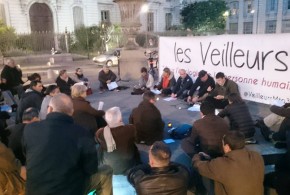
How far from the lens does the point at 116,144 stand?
4.26 meters

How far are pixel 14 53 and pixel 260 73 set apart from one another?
1838cm

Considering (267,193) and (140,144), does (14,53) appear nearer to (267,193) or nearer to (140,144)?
(140,144)

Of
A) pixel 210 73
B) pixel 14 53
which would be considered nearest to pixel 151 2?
pixel 14 53

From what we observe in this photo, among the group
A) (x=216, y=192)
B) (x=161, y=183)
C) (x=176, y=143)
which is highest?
(x=161, y=183)

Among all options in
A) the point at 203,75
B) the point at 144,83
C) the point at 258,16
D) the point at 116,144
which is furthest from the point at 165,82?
the point at 258,16

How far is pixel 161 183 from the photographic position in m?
2.98

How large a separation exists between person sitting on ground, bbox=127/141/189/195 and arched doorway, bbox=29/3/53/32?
2917 cm

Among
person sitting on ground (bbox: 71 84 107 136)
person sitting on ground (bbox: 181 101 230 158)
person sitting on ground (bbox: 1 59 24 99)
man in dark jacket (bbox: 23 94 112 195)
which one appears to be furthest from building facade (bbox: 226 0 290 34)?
man in dark jacket (bbox: 23 94 112 195)

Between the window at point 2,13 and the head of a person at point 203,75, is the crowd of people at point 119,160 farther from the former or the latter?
the window at point 2,13

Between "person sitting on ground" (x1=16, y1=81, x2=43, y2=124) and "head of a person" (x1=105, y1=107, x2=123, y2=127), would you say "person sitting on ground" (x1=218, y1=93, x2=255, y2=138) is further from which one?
"person sitting on ground" (x1=16, y1=81, x2=43, y2=124)

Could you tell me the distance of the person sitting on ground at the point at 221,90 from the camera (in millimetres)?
7586

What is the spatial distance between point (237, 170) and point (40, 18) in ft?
97.8

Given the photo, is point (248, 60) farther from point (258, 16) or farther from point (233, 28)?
point (233, 28)

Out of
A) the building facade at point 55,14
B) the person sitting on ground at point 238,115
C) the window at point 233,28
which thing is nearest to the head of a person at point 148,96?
the person sitting on ground at point 238,115
